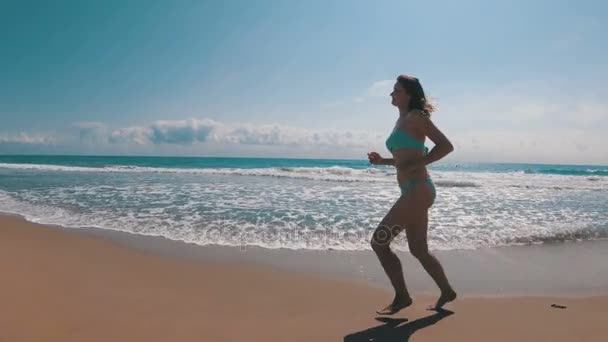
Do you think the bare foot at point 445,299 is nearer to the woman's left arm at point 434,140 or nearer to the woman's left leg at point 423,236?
the woman's left leg at point 423,236

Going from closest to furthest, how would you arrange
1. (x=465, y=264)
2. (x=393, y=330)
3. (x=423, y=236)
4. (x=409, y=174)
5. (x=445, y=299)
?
(x=393, y=330) < (x=409, y=174) < (x=423, y=236) < (x=445, y=299) < (x=465, y=264)

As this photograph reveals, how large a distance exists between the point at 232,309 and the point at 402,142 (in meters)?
2.09

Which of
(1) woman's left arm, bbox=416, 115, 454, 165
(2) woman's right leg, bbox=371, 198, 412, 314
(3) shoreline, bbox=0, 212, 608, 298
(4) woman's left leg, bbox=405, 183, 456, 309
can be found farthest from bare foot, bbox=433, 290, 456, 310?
(1) woman's left arm, bbox=416, 115, 454, 165

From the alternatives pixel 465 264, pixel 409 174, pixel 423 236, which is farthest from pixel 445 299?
pixel 465 264

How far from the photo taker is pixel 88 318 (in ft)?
9.38

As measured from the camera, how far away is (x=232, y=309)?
3.20 metres

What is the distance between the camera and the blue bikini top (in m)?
2.96

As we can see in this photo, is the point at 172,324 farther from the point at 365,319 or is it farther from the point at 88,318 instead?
the point at 365,319

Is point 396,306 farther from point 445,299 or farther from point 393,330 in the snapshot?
point 445,299

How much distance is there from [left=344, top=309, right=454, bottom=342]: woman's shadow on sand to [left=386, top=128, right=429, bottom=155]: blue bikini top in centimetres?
141

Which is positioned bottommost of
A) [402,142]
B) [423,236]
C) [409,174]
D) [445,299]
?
[445,299]

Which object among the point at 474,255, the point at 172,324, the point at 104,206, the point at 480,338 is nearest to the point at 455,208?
the point at 474,255

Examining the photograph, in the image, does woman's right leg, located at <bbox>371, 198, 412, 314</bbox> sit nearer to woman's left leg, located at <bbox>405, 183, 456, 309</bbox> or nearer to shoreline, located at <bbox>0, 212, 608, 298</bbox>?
woman's left leg, located at <bbox>405, 183, 456, 309</bbox>

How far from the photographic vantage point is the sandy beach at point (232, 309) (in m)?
2.72
